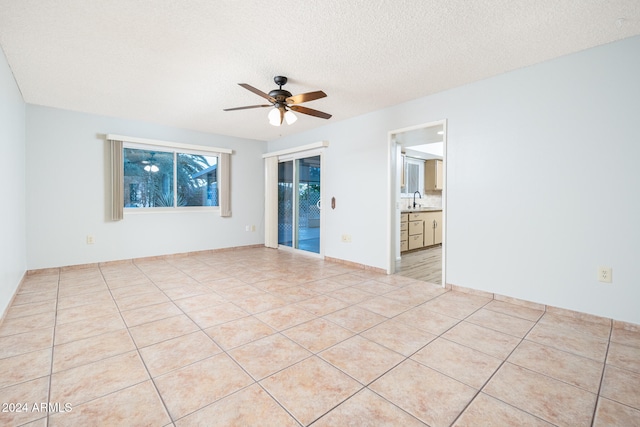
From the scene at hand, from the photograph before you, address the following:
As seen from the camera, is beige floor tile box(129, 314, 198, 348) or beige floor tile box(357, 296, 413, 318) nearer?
beige floor tile box(129, 314, 198, 348)

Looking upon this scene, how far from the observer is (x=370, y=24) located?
2.16m

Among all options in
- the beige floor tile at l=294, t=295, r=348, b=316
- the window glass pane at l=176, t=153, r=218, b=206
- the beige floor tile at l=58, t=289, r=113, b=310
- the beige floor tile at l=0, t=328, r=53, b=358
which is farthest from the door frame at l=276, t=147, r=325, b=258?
the beige floor tile at l=0, t=328, r=53, b=358

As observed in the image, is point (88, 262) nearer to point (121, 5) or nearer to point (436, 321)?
point (121, 5)

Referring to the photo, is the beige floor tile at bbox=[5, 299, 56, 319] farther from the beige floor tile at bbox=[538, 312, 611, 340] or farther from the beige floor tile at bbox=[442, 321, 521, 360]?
the beige floor tile at bbox=[538, 312, 611, 340]

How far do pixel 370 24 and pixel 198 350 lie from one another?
272 centimetres

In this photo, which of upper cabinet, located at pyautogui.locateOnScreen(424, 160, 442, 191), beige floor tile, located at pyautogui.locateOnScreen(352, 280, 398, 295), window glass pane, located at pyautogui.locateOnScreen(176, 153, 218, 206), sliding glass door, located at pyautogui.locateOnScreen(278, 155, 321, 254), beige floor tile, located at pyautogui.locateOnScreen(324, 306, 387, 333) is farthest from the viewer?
upper cabinet, located at pyautogui.locateOnScreen(424, 160, 442, 191)

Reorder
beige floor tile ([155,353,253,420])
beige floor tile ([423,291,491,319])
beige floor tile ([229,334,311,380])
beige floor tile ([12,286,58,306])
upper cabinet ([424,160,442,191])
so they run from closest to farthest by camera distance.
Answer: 1. beige floor tile ([155,353,253,420])
2. beige floor tile ([229,334,311,380])
3. beige floor tile ([423,291,491,319])
4. beige floor tile ([12,286,58,306])
5. upper cabinet ([424,160,442,191])

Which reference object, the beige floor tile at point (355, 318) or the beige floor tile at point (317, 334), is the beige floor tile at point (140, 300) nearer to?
the beige floor tile at point (317, 334)

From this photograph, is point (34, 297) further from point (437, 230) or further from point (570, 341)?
point (437, 230)

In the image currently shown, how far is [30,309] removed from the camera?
269 centimetres

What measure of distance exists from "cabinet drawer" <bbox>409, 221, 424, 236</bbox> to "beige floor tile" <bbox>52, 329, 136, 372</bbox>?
16.2ft

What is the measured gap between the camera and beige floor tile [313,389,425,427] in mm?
1327

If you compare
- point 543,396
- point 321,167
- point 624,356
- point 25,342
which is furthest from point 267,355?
point 321,167

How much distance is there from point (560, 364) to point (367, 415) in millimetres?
1392
